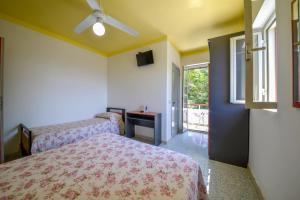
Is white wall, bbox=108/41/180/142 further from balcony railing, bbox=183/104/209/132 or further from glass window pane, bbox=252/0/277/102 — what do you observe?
balcony railing, bbox=183/104/209/132

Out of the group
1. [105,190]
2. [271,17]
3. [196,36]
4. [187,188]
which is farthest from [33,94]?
[271,17]

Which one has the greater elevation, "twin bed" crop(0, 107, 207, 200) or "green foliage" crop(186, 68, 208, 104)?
"green foliage" crop(186, 68, 208, 104)

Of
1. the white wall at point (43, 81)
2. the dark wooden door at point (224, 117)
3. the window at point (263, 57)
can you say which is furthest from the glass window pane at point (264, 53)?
the white wall at point (43, 81)

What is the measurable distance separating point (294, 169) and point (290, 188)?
0.17 m

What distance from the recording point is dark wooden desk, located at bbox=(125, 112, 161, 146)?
3.03m

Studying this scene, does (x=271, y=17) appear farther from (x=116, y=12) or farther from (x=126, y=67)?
(x=126, y=67)

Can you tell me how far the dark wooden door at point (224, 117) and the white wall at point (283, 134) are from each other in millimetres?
807

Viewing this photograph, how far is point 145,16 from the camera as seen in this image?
2420 millimetres

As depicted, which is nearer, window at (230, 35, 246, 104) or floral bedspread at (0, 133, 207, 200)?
floral bedspread at (0, 133, 207, 200)

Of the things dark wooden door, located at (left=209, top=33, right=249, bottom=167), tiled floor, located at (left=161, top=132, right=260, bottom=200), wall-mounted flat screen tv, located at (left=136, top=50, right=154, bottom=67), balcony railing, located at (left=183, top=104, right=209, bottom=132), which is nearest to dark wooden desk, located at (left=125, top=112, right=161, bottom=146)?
Result: tiled floor, located at (left=161, top=132, right=260, bottom=200)

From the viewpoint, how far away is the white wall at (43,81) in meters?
2.43

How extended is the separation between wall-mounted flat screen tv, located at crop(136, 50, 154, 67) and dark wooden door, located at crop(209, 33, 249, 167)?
1.46m

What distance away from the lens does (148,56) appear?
3328 mm

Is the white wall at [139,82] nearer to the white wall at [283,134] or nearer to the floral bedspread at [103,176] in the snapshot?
the floral bedspread at [103,176]
